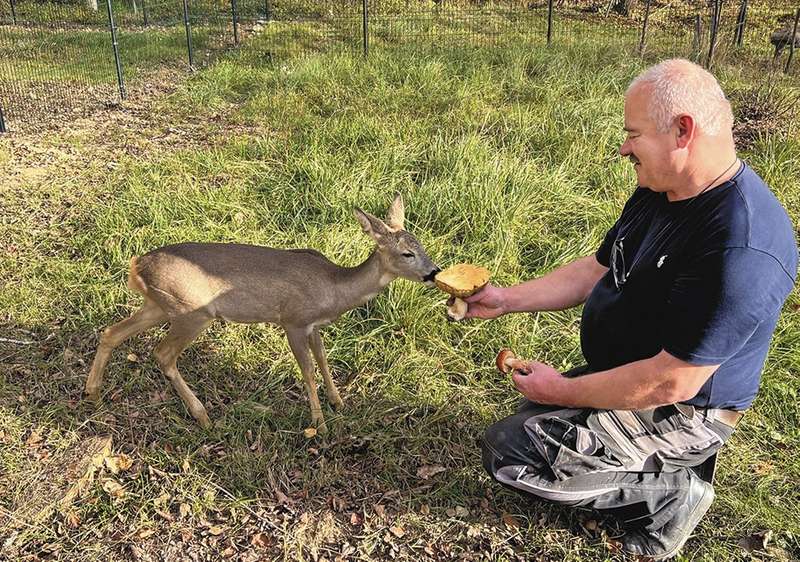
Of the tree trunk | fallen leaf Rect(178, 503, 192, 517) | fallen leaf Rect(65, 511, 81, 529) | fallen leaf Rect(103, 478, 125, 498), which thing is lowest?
fallen leaf Rect(178, 503, 192, 517)

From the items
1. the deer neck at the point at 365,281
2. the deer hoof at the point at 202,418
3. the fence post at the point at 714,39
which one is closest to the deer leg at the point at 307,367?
the deer neck at the point at 365,281

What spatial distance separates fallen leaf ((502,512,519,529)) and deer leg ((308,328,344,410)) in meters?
1.08

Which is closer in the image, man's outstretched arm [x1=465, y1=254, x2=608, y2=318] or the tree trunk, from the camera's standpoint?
man's outstretched arm [x1=465, y1=254, x2=608, y2=318]

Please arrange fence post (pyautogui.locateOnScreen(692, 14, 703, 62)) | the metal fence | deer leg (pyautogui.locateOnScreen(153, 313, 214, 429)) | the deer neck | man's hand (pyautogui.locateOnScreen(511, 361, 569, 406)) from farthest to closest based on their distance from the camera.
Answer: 1. the metal fence
2. fence post (pyautogui.locateOnScreen(692, 14, 703, 62))
3. the deer neck
4. deer leg (pyautogui.locateOnScreen(153, 313, 214, 429))
5. man's hand (pyautogui.locateOnScreen(511, 361, 569, 406))

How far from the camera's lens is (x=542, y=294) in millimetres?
3416

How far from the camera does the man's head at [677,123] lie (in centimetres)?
237

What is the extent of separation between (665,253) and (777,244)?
380 mm

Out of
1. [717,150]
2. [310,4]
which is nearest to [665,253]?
[717,150]

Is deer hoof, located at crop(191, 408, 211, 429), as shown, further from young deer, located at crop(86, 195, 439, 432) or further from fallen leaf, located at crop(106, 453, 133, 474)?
fallen leaf, located at crop(106, 453, 133, 474)

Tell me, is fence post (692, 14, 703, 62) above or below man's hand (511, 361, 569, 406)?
above

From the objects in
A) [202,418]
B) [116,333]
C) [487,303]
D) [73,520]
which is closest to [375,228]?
[487,303]

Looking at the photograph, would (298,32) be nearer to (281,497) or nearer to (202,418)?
(202,418)

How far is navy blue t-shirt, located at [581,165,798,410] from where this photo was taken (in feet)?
7.66

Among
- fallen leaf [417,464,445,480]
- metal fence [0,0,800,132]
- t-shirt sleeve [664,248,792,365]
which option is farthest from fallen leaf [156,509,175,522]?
metal fence [0,0,800,132]
